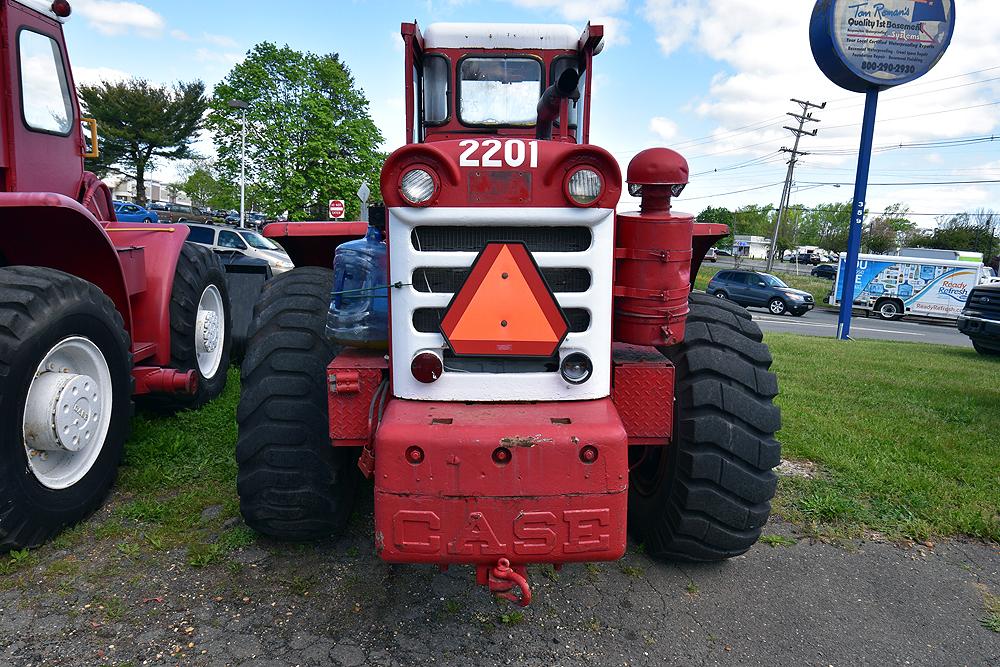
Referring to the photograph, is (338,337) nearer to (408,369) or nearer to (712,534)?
(408,369)

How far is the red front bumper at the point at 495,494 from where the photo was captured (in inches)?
87.5

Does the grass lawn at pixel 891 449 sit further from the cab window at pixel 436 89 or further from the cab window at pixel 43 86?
the cab window at pixel 43 86

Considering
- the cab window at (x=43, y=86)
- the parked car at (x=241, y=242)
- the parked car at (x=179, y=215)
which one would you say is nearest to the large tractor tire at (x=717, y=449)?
the cab window at (x=43, y=86)

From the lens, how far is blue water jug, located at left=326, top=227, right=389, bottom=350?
283cm

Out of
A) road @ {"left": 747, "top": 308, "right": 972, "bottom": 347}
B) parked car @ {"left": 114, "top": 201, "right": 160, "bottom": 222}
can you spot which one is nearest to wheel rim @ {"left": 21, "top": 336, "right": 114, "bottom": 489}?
road @ {"left": 747, "top": 308, "right": 972, "bottom": 347}

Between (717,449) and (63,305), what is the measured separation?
321 cm

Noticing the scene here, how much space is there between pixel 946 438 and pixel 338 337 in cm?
513

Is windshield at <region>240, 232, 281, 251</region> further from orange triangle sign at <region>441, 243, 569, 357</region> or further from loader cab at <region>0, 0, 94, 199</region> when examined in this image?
orange triangle sign at <region>441, 243, 569, 357</region>

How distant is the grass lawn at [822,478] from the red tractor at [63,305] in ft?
0.85

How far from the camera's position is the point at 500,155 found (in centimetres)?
243

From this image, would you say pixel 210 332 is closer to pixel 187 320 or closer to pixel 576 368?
pixel 187 320

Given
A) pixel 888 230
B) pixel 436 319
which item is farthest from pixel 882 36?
pixel 888 230

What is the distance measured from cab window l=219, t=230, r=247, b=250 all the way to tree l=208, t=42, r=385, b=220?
10.2 meters

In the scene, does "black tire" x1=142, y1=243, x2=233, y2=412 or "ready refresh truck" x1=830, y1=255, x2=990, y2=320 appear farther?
"ready refresh truck" x1=830, y1=255, x2=990, y2=320
